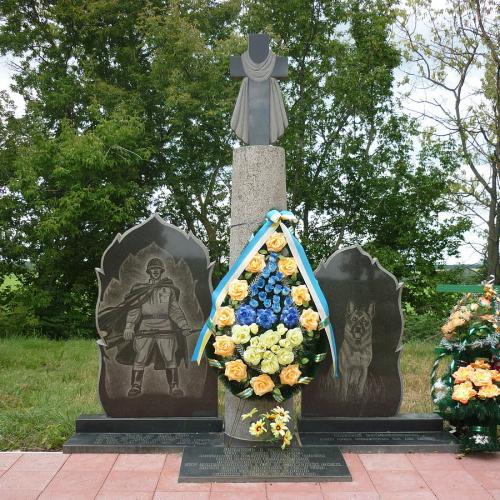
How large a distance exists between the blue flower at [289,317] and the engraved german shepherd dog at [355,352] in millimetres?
760

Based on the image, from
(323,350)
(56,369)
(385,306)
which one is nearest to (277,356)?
(323,350)

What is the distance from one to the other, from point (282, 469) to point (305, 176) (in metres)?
9.53

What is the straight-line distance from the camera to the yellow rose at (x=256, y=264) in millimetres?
4413

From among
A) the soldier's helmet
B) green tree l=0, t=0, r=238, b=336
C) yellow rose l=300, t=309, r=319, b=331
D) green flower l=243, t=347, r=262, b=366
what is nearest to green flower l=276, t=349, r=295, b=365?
green flower l=243, t=347, r=262, b=366

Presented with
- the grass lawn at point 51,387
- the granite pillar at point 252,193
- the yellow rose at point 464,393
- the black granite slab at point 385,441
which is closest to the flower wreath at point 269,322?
the granite pillar at point 252,193

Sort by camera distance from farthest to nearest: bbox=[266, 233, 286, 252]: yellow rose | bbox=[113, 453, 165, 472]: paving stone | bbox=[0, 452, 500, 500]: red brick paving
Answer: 1. bbox=[266, 233, 286, 252]: yellow rose
2. bbox=[113, 453, 165, 472]: paving stone
3. bbox=[0, 452, 500, 500]: red brick paving

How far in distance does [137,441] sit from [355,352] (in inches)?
70.3

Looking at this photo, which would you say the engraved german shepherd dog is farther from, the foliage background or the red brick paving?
the foliage background

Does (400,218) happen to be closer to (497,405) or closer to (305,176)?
(305,176)

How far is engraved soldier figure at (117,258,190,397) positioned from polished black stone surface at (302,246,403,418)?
106 cm

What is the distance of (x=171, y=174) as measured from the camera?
507 inches

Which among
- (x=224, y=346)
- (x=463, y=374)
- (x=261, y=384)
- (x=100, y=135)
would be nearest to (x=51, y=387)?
(x=224, y=346)

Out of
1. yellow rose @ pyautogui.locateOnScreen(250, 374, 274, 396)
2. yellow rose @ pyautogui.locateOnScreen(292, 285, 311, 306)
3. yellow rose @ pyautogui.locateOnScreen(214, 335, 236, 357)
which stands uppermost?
yellow rose @ pyautogui.locateOnScreen(292, 285, 311, 306)

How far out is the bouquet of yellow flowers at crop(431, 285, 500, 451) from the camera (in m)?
A: 4.55
